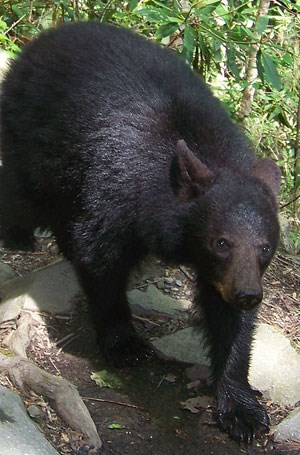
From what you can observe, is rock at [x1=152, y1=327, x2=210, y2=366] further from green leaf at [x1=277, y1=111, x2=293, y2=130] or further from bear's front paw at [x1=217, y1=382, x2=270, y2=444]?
green leaf at [x1=277, y1=111, x2=293, y2=130]

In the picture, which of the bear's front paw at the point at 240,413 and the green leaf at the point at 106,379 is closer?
the bear's front paw at the point at 240,413

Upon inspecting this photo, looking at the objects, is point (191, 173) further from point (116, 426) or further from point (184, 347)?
point (116, 426)

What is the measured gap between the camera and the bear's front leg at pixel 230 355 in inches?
172

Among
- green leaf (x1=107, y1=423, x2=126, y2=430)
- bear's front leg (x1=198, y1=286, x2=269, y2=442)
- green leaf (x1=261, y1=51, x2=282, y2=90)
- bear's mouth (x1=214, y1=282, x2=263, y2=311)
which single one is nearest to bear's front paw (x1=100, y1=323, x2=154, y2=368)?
bear's front leg (x1=198, y1=286, x2=269, y2=442)

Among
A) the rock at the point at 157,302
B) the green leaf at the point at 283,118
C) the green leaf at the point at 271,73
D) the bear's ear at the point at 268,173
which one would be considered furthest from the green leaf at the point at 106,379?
the green leaf at the point at 283,118

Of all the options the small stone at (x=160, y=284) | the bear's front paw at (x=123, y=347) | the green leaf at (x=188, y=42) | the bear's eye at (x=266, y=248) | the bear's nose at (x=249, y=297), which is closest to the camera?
the bear's nose at (x=249, y=297)

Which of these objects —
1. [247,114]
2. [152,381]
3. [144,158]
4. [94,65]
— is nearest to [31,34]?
[247,114]

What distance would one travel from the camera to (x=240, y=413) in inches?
170

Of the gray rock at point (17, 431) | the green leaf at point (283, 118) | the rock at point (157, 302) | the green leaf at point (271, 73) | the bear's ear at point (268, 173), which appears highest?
the green leaf at point (271, 73)

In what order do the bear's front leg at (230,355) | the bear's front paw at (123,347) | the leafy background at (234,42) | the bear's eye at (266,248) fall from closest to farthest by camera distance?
the bear's eye at (266,248)
the bear's front leg at (230,355)
the bear's front paw at (123,347)
the leafy background at (234,42)

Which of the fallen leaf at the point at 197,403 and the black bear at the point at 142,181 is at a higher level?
the black bear at the point at 142,181

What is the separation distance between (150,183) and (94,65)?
33.8 inches

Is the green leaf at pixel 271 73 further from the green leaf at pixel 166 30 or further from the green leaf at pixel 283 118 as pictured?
the green leaf at pixel 283 118

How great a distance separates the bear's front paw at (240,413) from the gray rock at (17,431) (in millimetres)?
1152
